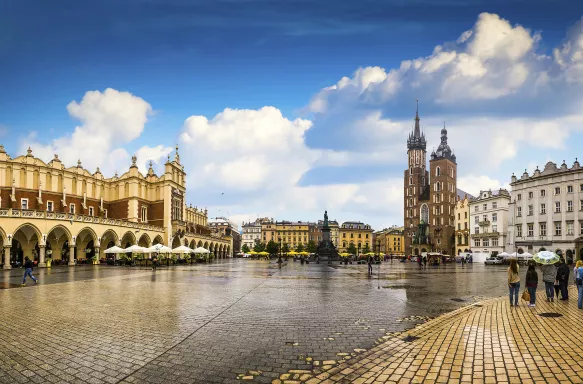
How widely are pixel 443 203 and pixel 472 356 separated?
11597 centimetres

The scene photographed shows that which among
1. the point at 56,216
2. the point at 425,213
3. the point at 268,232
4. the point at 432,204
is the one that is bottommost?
the point at 268,232

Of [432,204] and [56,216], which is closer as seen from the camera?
[56,216]

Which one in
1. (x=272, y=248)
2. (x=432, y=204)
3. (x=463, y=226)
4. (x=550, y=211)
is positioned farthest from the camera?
(x=272, y=248)

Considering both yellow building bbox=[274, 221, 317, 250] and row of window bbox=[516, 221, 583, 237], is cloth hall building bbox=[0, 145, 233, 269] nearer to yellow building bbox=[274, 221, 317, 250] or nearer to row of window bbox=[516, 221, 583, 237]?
row of window bbox=[516, 221, 583, 237]

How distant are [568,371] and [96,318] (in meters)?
10.5

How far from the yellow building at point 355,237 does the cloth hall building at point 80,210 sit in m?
89.4

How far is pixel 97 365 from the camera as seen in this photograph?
6.63m

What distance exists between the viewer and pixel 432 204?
385 feet

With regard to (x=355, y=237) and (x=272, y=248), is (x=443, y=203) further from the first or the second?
(x=272, y=248)

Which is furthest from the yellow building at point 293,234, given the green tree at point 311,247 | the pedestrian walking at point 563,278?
the pedestrian walking at point 563,278

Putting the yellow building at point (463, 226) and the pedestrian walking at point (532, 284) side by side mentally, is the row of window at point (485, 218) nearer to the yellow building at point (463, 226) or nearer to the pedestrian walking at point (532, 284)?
the yellow building at point (463, 226)

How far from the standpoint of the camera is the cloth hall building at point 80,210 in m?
43.2

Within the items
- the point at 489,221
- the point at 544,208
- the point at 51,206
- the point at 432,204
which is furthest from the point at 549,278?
the point at 432,204

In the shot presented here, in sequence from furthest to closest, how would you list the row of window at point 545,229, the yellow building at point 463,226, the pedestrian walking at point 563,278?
the yellow building at point 463,226, the row of window at point 545,229, the pedestrian walking at point 563,278
